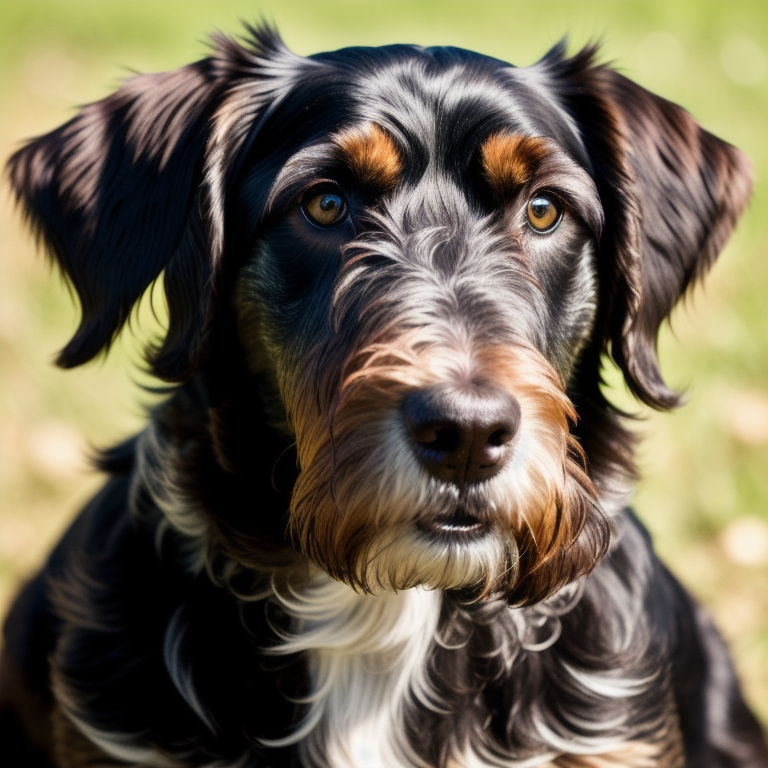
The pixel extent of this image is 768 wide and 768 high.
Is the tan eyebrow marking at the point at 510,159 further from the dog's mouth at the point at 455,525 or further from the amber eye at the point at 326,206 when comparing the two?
the dog's mouth at the point at 455,525

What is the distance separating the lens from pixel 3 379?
6.72 metres

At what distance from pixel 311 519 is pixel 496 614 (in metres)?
0.84

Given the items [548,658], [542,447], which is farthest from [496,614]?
[542,447]

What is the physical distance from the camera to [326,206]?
3299 mm

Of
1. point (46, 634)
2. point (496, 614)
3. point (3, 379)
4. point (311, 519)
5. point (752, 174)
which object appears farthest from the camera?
point (3, 379)

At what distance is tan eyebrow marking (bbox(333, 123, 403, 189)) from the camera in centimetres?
319

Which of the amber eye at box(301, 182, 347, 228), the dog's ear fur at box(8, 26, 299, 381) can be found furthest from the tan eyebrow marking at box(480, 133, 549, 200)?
the dog's ear fur at box(8, 26, 299, 381)

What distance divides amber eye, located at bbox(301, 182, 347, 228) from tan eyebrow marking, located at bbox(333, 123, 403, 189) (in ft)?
0.30

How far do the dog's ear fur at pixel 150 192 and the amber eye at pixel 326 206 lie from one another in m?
0.26

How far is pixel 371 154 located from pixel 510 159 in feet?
1.27

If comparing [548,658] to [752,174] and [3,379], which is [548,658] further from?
[3,379]

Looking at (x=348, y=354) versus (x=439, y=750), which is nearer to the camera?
(x=348, y=354)

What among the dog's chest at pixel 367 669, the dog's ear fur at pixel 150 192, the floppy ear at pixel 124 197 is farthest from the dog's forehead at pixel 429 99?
the dog's chest at pixel 367 669

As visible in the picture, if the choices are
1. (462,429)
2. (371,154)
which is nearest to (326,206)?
(371,154)
